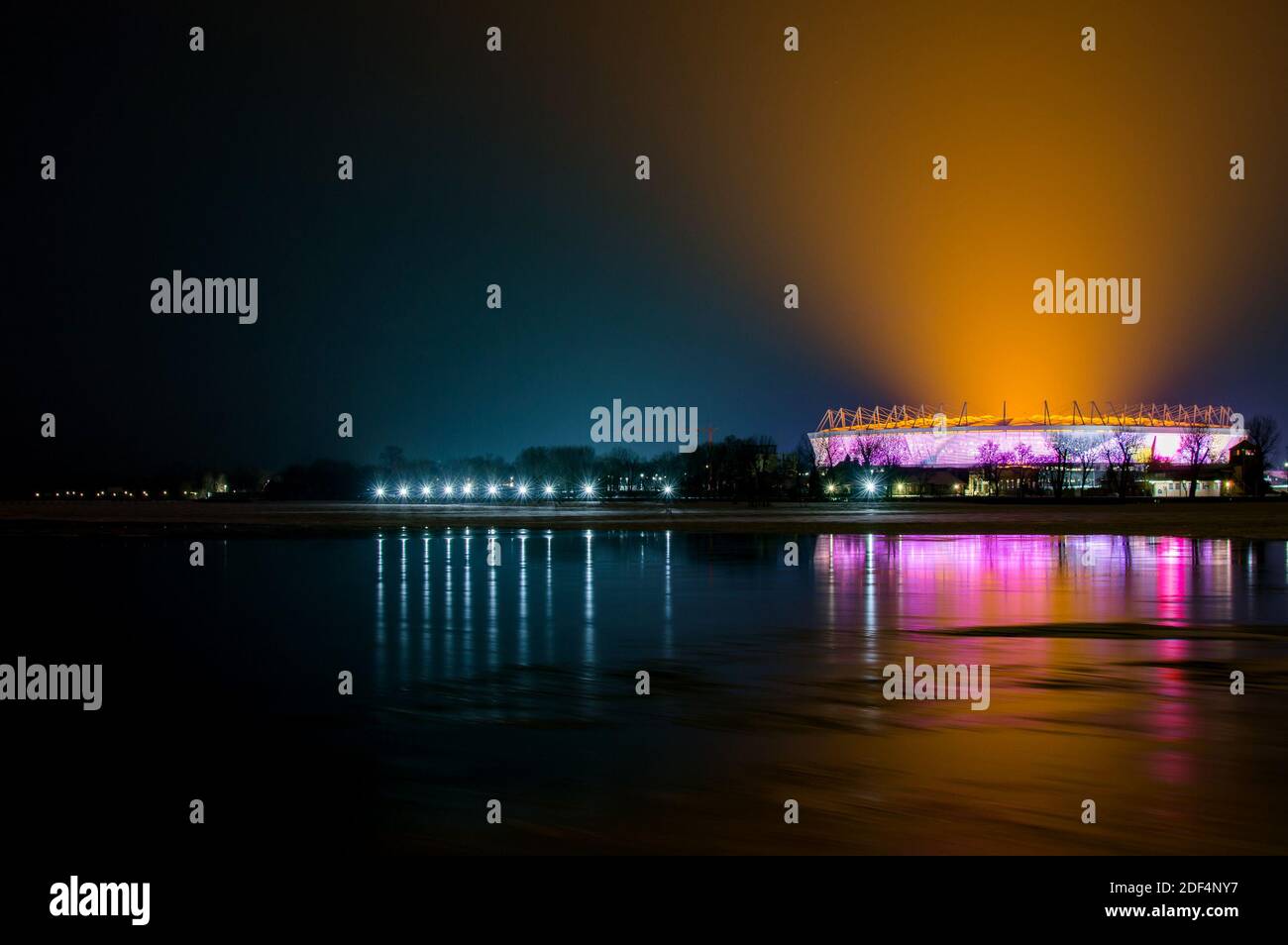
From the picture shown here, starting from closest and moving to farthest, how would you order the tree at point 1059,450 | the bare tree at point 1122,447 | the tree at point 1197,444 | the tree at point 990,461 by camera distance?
the tree at point 1059,450, the bare tree at point 1122,447, the tree at point 990,461, the tree at point 1197,444

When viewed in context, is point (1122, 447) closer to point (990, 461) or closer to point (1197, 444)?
point (1197, 444)

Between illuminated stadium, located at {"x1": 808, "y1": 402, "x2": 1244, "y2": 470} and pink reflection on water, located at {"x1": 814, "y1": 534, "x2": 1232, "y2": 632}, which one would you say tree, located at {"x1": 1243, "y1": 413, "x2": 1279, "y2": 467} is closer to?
illuminated stadium, located at {"x1": 808, "y1": 402, "x2": 1244, "y2": 470}

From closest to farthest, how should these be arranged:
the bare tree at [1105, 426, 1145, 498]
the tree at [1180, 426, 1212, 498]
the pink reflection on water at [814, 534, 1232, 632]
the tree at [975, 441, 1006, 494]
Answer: the pink reflection on water at [814, 534, 1232, 632]
the bare tree at [1105, 426, 1145, 498]
the tree at [975, 441, 1006, 494]
the tree at [1180, 426, 1212, 498]

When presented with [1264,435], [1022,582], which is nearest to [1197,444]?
[1264,435]

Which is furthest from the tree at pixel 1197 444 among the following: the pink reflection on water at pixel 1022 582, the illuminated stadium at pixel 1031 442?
the pink reflection on water at pixel 1022 582

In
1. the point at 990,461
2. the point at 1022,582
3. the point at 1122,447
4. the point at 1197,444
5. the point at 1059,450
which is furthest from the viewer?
the point at 990,461

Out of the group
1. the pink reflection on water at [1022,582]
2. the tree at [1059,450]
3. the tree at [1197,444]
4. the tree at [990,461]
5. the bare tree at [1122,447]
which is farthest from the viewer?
the tree at [1197,444]

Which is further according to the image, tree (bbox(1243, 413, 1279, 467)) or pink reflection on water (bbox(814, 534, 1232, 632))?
tree (bbox(1243, 413, 1279, 467))

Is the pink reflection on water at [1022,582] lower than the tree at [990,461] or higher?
lower

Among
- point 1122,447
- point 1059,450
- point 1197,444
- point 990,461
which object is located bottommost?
point 990,461

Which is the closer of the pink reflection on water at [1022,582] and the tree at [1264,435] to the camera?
the pink reflection on water at [1022,582]

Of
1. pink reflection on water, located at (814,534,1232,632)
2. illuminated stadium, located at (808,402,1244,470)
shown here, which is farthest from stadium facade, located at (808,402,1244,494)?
pink reflection on water, located at (814,534,1232,632)

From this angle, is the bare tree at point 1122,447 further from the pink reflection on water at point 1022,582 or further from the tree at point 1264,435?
the pink reflection on water at point 1022,582
